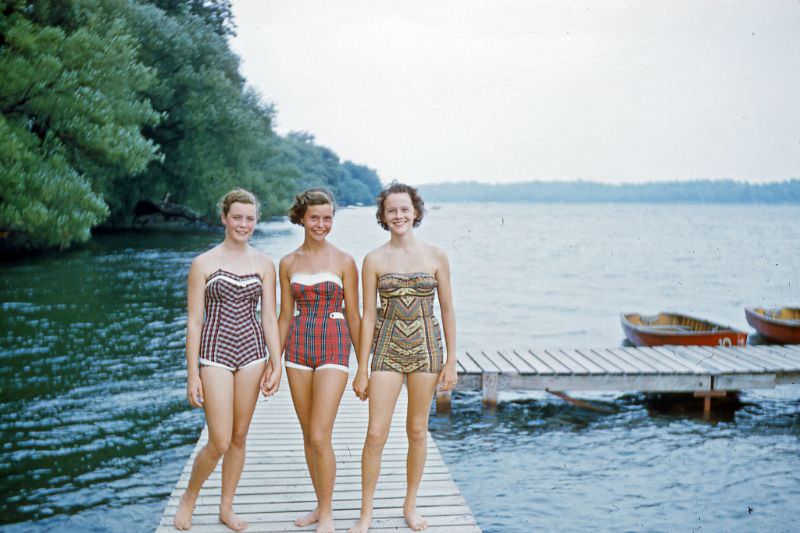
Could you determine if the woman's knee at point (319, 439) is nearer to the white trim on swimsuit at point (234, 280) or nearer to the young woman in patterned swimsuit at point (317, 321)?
the young woman in patterned swimsuit at point (317, 321)

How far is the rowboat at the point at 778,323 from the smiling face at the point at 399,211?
1910cm

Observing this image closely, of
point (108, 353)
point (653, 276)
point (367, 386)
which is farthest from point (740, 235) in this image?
point (367, 386)

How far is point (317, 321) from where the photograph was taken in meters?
4.34

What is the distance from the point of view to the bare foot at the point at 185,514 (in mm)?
4605

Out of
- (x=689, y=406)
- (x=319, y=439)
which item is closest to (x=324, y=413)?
(x=319, y=439)

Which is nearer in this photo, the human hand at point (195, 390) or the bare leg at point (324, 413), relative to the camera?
the human hand at point (195, 390)

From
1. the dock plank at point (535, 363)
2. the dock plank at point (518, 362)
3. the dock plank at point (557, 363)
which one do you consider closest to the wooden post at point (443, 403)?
the dock plank at point (518, 362)

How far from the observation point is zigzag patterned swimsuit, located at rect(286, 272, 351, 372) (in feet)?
14.1

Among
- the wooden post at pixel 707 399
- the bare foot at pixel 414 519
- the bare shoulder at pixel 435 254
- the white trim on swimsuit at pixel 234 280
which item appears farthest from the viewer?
the wooden post at pixel 707 399

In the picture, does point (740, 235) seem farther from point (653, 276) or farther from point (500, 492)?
point (500, 492)

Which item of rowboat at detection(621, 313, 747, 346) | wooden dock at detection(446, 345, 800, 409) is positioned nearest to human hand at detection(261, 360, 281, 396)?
wooden dock at detection(446, 345, 800, 409)

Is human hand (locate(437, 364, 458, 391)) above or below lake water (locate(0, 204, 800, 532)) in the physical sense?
above

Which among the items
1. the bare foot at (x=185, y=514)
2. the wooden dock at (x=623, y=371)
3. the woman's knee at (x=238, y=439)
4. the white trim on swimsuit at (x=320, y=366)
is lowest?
the wooden dock at (x=623, y=371)

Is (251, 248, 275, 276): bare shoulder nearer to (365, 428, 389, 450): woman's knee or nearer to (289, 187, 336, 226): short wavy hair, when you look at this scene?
(289, 187, 336, 226): short wavy hair
